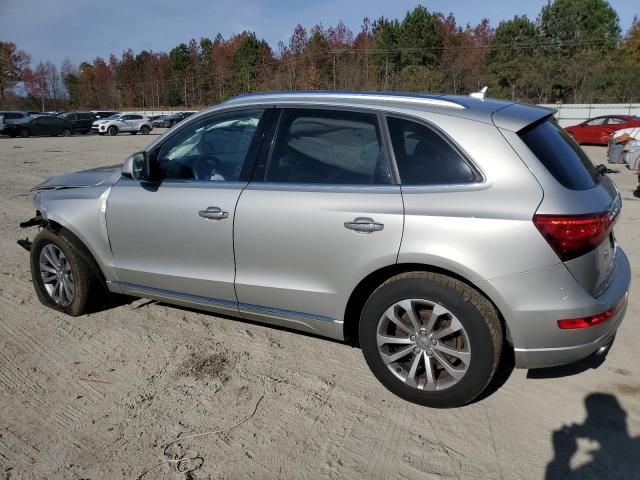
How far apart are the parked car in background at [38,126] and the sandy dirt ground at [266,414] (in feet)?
107

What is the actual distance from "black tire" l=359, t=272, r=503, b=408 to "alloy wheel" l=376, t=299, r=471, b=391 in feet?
0.09

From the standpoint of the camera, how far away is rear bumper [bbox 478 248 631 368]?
9.05ft

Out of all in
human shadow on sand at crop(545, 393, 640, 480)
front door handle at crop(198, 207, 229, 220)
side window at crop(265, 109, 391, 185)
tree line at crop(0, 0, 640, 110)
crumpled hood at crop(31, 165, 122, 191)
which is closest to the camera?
human shadow on sand at crop(545, 393, 640, 480)

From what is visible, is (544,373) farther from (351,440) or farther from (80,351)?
(80,351)

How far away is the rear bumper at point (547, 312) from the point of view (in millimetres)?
2758

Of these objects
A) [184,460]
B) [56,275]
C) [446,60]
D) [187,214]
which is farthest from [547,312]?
[446,60]

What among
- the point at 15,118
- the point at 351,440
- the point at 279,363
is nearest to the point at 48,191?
the point at 279,363

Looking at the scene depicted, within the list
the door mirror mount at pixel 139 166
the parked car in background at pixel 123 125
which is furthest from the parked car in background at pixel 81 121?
the door mirror mount at pixel 139 166

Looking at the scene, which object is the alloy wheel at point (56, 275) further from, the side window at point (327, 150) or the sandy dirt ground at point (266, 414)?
the side window at point (327, 150)

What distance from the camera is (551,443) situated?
9.34 feet

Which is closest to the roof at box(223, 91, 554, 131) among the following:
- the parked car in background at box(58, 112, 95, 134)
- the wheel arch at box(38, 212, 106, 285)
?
the wheel arch at box(38, 212, 106, 285)

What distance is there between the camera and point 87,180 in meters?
4.41

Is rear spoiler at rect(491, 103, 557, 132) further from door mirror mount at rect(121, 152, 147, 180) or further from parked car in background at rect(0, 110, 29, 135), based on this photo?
parked car in background at rect(0, 110, 29, 135)

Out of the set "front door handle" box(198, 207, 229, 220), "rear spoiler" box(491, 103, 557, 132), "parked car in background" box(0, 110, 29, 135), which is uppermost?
"rear spoiler" box(491, 103, 557, 132)
